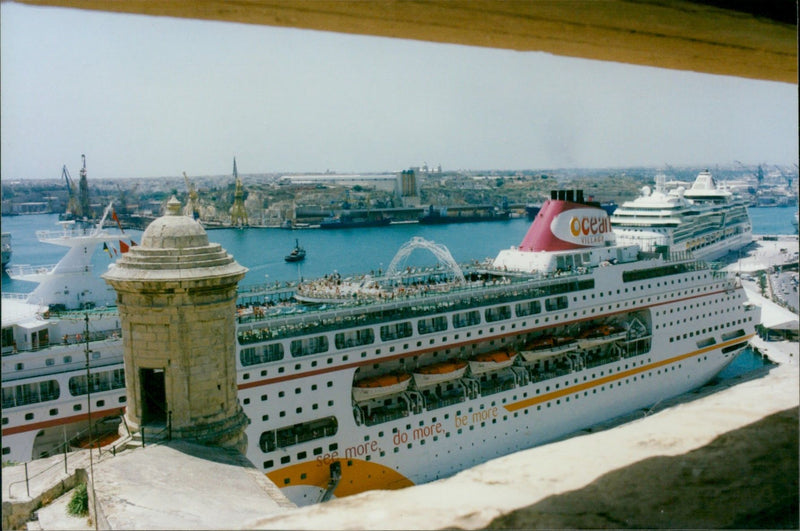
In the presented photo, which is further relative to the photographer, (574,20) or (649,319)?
(649,319)

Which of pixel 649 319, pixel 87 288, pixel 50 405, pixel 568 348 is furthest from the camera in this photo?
pixel 649 319

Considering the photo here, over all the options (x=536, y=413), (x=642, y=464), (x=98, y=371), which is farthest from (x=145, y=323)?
(x=536, y=413)

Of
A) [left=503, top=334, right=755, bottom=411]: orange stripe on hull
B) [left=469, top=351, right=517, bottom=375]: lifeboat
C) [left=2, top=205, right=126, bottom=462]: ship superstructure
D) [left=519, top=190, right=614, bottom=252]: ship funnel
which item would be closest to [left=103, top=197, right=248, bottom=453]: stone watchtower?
[left=2, top=205, right=126, bottom=462]: ship superstructure

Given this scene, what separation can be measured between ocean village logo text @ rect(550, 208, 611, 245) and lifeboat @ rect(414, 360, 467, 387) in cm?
656

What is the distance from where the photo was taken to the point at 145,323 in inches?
191

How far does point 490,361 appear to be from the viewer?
16094mm

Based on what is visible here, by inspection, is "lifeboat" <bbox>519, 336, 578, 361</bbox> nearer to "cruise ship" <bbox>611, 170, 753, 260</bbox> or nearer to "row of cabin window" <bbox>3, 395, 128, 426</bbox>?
"row of cabin window" <bbox>3, 395, 128, 426</bbox>

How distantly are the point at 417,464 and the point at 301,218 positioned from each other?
58.8 metres

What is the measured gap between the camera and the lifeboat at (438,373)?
15.0 metres

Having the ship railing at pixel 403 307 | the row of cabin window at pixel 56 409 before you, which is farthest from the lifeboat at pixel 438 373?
the row of cabin window at pixel 56 409

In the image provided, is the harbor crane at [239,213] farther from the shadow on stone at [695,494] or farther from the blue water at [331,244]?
the shadow on stone at [695,494]

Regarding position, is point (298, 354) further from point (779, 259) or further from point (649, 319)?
point (779, 259)

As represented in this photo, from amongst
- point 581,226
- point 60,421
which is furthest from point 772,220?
point 60,421

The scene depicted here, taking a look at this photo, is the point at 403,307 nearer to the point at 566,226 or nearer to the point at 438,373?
the point at 438,373
